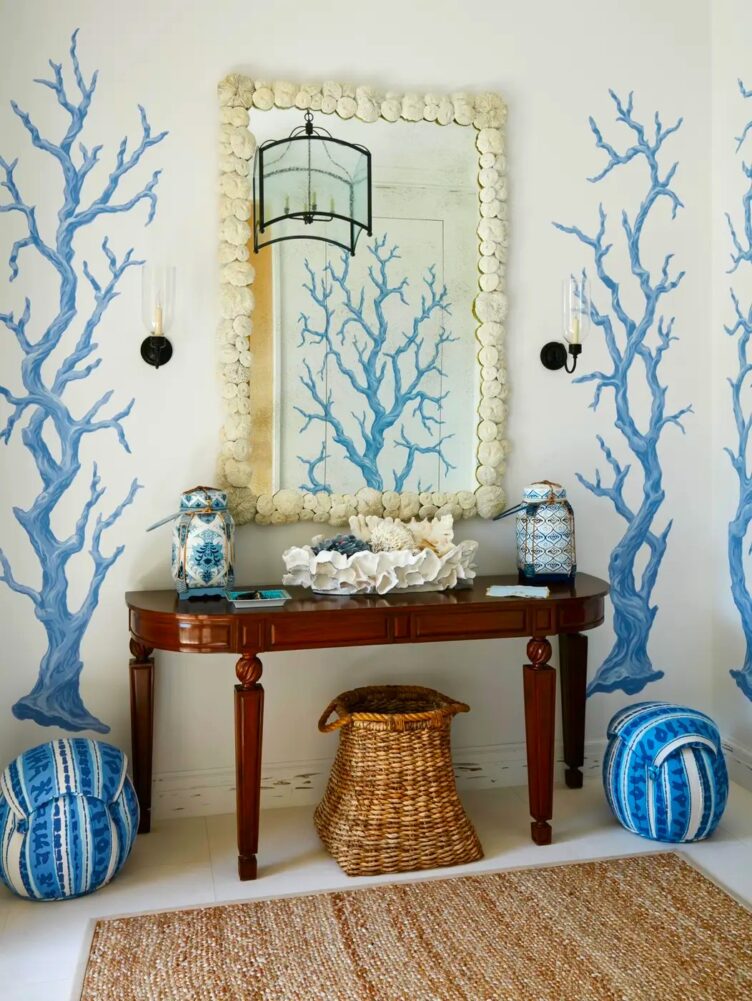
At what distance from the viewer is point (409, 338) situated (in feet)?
10.5

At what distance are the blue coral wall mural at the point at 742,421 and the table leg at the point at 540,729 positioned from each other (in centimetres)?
92

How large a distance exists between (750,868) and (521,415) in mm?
1544

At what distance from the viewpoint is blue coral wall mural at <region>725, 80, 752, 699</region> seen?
3.34 meters

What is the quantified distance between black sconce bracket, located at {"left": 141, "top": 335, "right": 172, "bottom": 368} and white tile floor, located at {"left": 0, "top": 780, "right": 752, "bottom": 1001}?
56.9 inches

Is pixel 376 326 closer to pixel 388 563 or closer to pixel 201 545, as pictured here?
pixel 388 563

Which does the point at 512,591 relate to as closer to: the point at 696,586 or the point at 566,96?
the point at 696,586

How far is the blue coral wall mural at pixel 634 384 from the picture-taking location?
3.41m

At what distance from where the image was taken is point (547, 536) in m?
3.04

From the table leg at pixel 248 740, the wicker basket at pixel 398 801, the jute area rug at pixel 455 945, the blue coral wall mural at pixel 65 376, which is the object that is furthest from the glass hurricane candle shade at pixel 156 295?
the jute area rug at pixel 455 945

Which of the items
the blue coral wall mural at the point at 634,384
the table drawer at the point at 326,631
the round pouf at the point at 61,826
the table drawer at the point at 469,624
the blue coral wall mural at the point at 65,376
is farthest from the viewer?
the blue coral wall mural at the point at 634,384

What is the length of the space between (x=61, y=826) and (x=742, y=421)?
250 centimetres

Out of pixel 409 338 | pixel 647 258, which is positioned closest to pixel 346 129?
pixel 409 338

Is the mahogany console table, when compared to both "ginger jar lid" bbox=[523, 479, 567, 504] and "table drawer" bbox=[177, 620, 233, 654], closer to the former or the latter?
"table drawer" bbox=[177, 620, 233, 654]

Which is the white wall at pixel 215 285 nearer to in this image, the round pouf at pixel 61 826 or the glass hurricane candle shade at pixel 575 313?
the glass hurricane candle shade at pixel 575 313
